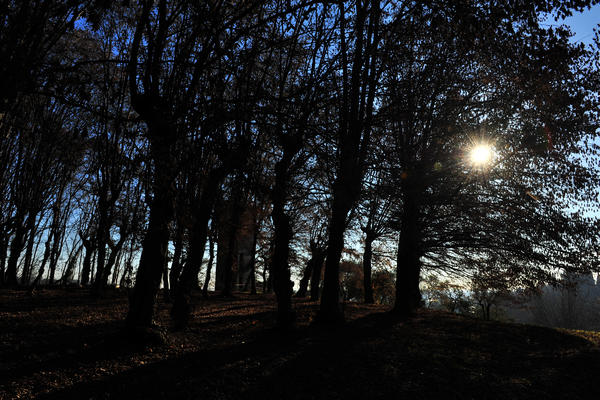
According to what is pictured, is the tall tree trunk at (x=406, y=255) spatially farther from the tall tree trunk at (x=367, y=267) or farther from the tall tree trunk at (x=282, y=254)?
the tall tree trunk at (x=367, y=267)

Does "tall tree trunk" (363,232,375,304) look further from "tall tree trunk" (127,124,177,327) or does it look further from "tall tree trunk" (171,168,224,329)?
"tall tree trunk" (127,124,177,327)

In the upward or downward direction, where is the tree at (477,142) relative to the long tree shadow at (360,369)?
upward

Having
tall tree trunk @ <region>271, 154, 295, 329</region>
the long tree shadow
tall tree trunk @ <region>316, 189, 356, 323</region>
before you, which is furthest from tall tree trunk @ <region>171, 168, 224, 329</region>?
tall tree trunk @ <region>316, 189, 356, 323</region>

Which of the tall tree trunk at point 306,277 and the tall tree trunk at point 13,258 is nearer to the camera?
the tall tree trunk at point 13,258

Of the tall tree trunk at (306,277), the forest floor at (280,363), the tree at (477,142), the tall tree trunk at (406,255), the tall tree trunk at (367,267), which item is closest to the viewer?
the forest floor at (280,363)

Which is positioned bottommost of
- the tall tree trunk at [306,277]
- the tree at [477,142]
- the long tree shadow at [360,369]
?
the long tree shadow at [360,369]

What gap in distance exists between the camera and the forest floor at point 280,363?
5.02 metres

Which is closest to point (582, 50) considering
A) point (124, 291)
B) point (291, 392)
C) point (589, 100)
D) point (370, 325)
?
point (589, 100)

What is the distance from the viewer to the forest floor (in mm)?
5020

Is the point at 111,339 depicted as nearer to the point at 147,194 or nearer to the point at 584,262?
the point at 147,194

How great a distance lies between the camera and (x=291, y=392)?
518 centimetres

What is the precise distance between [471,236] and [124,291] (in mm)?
17340

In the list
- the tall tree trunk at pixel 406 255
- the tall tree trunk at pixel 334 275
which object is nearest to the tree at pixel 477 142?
the tall tree trunk at pixel 406 255

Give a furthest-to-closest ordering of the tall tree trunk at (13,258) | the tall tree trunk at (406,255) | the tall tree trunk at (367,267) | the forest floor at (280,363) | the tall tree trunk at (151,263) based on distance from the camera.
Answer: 1. the tall tree trunk at (367,267)
2. the tall tree trunk at (13,258)
3. the tall tree trunk at (406,255)
4. the tall tree trunk at (151,263)
5. the forest floor at (280,363)
